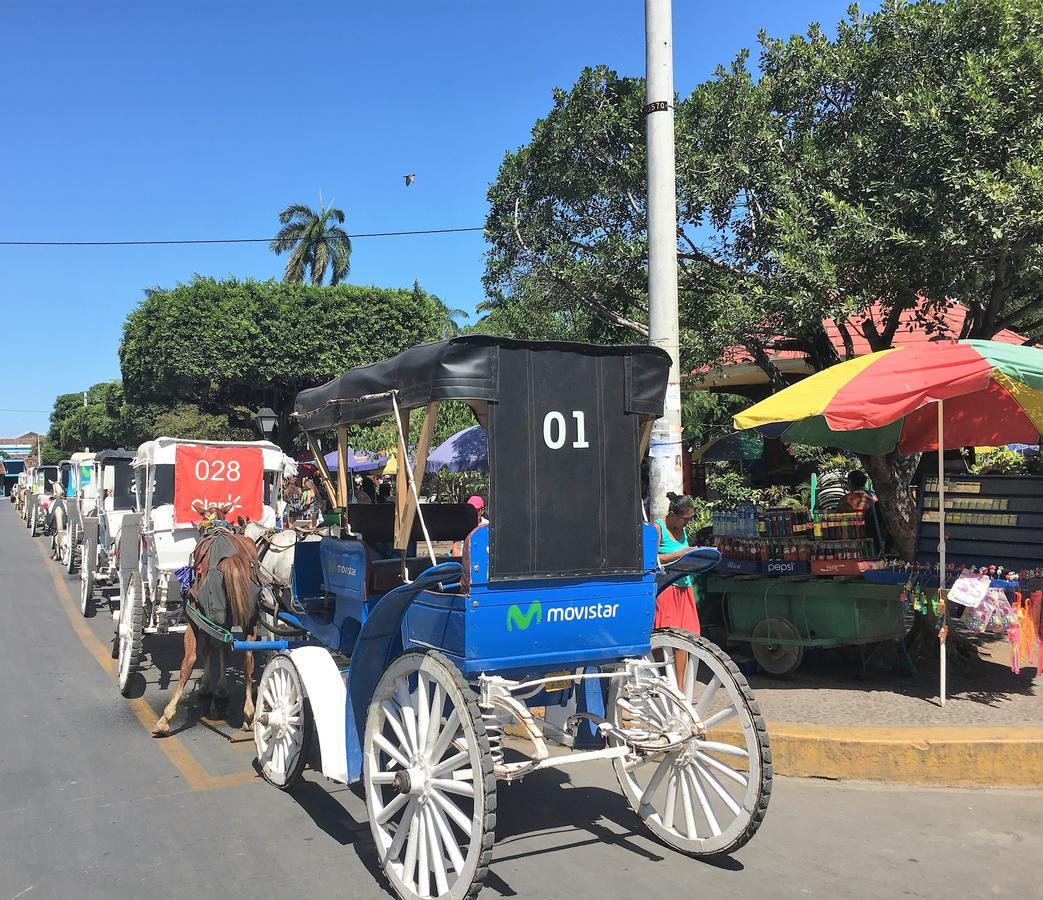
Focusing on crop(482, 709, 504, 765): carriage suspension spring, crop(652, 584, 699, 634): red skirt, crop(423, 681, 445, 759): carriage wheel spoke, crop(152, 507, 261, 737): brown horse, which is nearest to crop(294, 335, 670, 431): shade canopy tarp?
crop(423, 681, 445, 759): carriage wheel spoke

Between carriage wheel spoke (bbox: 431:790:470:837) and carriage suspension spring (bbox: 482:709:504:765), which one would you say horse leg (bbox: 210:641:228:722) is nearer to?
carriage suspension spring (bbox: 482:709:504:765)

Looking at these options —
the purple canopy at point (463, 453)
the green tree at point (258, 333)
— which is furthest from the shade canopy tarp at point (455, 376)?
the green tree at point (258, 333)

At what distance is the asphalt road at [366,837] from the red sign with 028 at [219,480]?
296cm

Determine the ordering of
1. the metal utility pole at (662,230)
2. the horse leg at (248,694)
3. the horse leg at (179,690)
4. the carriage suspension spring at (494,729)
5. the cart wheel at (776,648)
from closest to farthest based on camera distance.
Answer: the carriage suspension spring at (494,729) < the horse leg at (179,690) < the horse leg at (248,694) < the metal utility pole at (662,230) < the cart wheel at (776,648)

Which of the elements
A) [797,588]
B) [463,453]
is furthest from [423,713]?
[463,453]

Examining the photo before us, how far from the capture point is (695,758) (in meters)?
4.38

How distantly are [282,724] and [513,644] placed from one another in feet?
7.13

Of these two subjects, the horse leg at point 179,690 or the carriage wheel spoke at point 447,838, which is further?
the horse leg at point 179,690

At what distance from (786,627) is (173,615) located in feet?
19.2

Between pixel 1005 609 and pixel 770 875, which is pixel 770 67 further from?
pixel 770 875

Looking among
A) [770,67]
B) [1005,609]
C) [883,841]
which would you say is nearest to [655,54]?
[770,67]

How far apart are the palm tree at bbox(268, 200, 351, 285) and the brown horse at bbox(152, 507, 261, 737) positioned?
128 ft

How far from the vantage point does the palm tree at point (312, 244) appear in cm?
4416

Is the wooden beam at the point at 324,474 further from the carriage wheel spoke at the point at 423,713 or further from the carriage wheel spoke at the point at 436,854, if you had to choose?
the carriage wheel spoke at the point at 436,854
